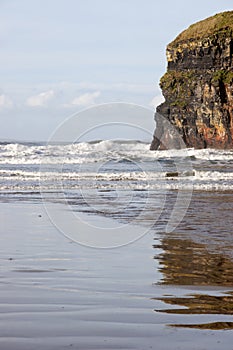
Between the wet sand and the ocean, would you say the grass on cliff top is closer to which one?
the ocean

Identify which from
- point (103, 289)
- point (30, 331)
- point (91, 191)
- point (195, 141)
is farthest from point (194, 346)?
point (195, 141)

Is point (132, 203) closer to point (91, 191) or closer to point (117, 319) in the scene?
point (91, 191)

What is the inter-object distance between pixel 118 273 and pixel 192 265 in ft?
3.44

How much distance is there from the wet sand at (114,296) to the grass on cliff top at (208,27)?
4943 centimetres

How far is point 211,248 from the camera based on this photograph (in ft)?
26.7

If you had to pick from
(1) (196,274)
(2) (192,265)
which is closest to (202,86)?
(2) (192,265)

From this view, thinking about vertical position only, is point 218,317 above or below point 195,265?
above

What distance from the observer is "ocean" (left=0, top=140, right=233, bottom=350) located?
4.03m

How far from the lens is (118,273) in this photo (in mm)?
6238

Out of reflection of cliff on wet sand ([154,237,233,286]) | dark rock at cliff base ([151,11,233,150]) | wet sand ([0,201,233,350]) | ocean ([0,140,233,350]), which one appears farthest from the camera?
dark rock at cliff base ([151,11,233,150])

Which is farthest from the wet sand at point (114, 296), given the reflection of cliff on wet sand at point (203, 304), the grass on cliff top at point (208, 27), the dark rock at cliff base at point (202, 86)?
the grass on cliff top at point (208, 27)

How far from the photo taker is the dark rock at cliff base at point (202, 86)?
5247 centimetres

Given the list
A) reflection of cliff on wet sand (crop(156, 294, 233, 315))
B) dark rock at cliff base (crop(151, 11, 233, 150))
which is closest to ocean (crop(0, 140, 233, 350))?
reflection of cliff on wet sand (crop(156, 294, 233, 315))

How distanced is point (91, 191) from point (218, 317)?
565 inches
